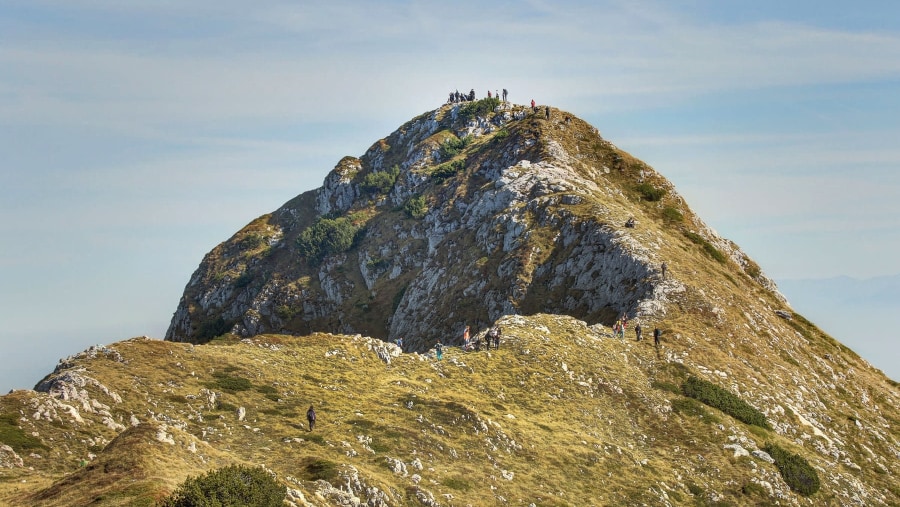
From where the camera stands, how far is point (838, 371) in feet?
255

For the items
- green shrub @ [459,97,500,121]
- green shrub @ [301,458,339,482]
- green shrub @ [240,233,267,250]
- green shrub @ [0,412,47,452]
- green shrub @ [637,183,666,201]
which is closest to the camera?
green shrub @ [0,412,47,452]

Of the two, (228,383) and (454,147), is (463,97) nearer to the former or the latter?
(454,147)

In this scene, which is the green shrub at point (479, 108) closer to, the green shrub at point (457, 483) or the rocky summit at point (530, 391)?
the rocky summit at point (530, 391)

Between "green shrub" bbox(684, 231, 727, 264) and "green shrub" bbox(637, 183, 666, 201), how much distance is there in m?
12.2

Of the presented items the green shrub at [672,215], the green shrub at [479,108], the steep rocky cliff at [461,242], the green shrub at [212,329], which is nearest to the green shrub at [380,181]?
the steep rocky cliff at [461,242]

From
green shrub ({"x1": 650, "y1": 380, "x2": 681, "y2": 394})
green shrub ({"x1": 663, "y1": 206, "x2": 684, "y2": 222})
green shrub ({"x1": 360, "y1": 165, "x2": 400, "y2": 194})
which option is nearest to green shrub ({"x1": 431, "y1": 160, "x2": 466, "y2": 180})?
green shrub ({"x1": 360, "y1": 165, "x2": 400, "y2": 194})

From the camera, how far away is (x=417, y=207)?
14012 centimetres

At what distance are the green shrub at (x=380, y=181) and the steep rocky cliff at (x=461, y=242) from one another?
1.24 feet

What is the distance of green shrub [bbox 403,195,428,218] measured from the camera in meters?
139

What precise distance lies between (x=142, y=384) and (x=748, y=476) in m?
47.8

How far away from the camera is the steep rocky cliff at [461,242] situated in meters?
89.1

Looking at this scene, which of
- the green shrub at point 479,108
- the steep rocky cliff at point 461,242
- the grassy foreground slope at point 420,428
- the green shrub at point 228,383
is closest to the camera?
the grassy foreground slope at point 420,428

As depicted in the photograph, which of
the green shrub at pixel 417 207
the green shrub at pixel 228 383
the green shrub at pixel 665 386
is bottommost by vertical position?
the green shrub at pixel 665 386

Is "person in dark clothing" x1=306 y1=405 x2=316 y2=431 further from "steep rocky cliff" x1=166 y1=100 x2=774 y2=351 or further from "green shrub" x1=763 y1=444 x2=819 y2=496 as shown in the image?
"steep rocky cliff" x1=166 y1=100 x2=774 y2=351
